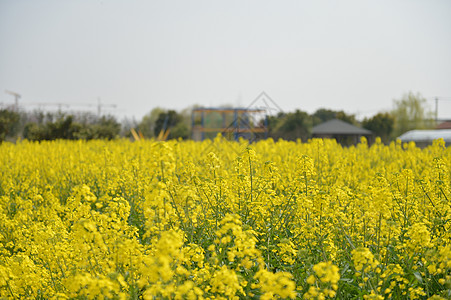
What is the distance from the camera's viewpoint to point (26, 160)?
10711mm

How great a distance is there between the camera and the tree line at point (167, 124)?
2294 cm

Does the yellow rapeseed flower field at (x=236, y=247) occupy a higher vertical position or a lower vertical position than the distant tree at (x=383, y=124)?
lower

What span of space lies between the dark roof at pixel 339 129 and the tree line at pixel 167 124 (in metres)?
1.45

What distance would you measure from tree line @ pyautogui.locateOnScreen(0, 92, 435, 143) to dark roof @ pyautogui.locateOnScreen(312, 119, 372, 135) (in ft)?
4.77

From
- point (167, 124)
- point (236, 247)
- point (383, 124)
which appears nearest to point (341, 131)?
point (383, 124)

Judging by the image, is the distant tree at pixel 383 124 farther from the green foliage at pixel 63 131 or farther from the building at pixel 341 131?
the green foliage at pixel 63 131

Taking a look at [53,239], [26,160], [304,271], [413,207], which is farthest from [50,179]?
[413,207]

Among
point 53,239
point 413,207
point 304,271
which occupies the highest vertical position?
point 413,207

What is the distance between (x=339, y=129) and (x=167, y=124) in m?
20.8

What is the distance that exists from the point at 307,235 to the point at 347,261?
1.87 ft

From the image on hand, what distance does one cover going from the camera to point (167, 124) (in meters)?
46.7

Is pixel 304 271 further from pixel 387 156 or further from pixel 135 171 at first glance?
pixel 387 156

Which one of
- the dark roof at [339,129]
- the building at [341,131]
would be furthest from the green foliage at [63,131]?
the dark roof at [339,129]

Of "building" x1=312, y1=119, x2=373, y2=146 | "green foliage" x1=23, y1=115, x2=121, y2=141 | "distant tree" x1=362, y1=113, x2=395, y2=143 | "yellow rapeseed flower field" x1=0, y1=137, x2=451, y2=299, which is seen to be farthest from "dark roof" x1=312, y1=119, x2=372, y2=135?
"yellow rapeseed flower field" x1=0, y1=137, x2=451, y2=299
